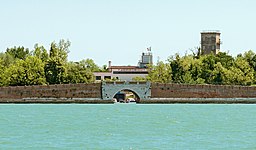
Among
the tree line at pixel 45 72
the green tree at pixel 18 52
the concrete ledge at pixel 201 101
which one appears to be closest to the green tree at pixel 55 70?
the tree line at pixel 45 72

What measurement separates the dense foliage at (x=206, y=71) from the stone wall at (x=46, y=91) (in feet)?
33.7

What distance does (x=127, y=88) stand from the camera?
64625 mm

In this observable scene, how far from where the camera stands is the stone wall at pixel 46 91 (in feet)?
204

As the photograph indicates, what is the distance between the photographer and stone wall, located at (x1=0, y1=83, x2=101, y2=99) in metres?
62.2

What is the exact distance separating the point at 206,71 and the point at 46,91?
15.8 metres

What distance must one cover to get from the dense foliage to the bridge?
18.4 feet

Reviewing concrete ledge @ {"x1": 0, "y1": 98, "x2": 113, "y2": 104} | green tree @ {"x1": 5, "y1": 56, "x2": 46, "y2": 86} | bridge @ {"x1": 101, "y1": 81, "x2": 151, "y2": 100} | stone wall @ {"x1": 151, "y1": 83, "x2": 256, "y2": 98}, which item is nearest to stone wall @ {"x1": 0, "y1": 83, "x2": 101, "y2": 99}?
concrete ledge @ {"x1": 0, "y1": 98, "x2": 113, "y2": 104}

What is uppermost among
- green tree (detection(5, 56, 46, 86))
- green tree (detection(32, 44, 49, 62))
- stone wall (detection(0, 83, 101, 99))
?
green tree (detection(32, 44, 49, 62))

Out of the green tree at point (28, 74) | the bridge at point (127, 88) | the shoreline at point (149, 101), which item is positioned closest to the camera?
the shoreline at point (149, 101)
